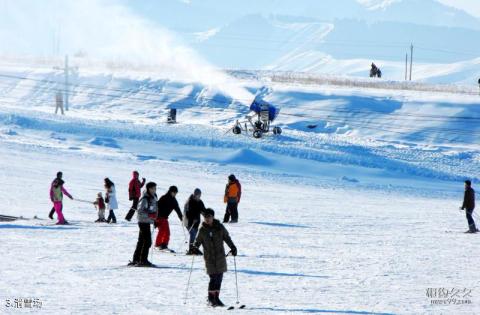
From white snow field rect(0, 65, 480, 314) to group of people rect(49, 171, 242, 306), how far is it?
37 centimetres

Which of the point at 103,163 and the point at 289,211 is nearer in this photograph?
the point at 289,211

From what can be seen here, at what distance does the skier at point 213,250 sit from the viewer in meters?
12.2

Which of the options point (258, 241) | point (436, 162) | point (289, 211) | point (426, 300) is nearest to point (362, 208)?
point (289, 211)

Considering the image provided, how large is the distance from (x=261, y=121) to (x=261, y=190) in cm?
1813

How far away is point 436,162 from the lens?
49281 millimetres

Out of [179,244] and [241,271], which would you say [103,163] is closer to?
[179,244]

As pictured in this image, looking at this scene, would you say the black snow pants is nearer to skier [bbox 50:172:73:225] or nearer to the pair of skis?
the pair of skis

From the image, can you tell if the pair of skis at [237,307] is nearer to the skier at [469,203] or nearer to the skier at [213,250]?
the skier at [213,250]

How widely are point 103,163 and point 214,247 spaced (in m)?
31.7

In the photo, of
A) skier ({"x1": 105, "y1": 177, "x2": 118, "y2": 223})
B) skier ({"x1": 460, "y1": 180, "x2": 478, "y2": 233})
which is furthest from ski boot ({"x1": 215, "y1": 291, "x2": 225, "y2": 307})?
skier ({"x1": 460, "y1": 180, "x2": 478, "y2": 233})

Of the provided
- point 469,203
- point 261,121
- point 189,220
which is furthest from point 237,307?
point 261,121

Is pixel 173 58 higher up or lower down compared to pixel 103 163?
higher up

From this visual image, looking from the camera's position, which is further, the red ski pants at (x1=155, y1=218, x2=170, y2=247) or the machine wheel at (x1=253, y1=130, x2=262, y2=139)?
the machine wheel at (x1=253, y1=130, x2=262, y2=139)

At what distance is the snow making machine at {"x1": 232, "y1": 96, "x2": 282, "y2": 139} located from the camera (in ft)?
170
